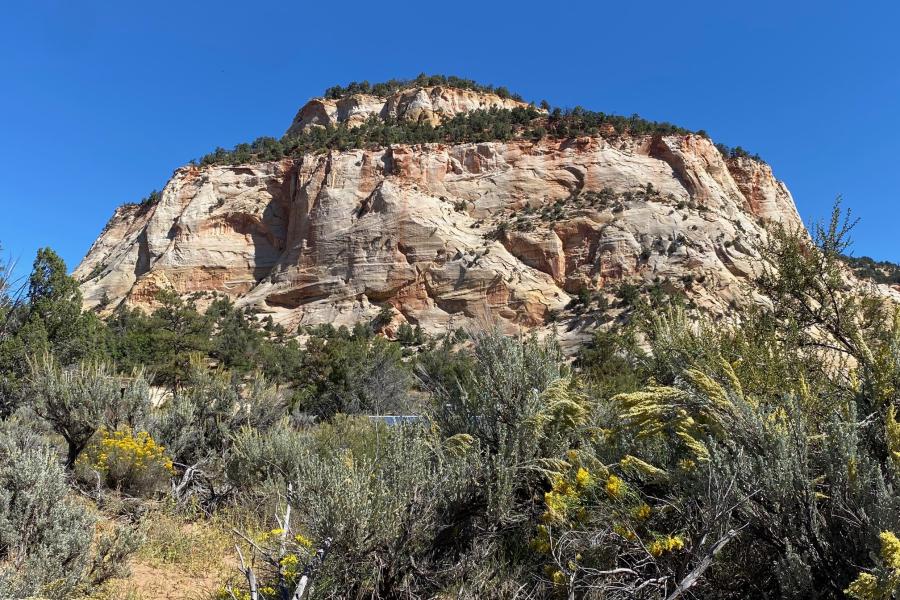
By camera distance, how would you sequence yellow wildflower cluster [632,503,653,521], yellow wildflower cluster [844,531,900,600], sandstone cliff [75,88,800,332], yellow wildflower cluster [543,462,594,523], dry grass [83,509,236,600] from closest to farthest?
yellow wildflower cluster [844,531,900,600], yellow wildflower cluster [632,503,653,521], yellow wildflower cluster [543,462,594,523], dry grass [83,509,236,600], sandstone cliff [75,88,800,332]

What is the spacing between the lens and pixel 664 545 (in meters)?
2.97

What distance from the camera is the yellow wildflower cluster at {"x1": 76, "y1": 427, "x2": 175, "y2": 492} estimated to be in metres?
6.83

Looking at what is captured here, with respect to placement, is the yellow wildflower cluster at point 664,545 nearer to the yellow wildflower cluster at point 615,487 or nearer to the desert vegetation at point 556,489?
the desert vegetation at point 556,489

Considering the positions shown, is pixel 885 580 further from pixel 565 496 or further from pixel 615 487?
pixel 565 496

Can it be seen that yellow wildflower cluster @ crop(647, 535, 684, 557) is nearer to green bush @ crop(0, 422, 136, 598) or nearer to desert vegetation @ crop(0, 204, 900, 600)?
desert vegetation @ crop(0, 204, 900, 600)

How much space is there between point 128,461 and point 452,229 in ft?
100.0

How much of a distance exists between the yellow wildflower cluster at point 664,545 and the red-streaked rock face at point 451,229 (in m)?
28.1

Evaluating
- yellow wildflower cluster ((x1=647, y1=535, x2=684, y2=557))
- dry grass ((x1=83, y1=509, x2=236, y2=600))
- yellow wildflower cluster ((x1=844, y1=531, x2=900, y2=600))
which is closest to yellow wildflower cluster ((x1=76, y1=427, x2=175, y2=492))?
dry grass ((x1=83, y1=509, x2=236, y2=600))

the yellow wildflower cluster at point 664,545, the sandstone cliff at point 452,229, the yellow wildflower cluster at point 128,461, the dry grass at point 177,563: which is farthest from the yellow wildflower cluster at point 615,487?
the sandstone cliff at point 452,229

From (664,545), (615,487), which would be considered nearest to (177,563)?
(615,487)

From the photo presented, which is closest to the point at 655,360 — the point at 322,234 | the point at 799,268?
the point at 799,268

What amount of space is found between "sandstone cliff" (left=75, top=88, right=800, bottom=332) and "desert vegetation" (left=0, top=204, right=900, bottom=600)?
82.1 ft

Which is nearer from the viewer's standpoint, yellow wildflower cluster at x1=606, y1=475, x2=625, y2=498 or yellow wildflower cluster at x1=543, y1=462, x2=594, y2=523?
yellow wildflower cluster at x1=606, y1=475, x2=625, y2=498

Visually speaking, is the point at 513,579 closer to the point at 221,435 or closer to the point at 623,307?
the point at 221,435
